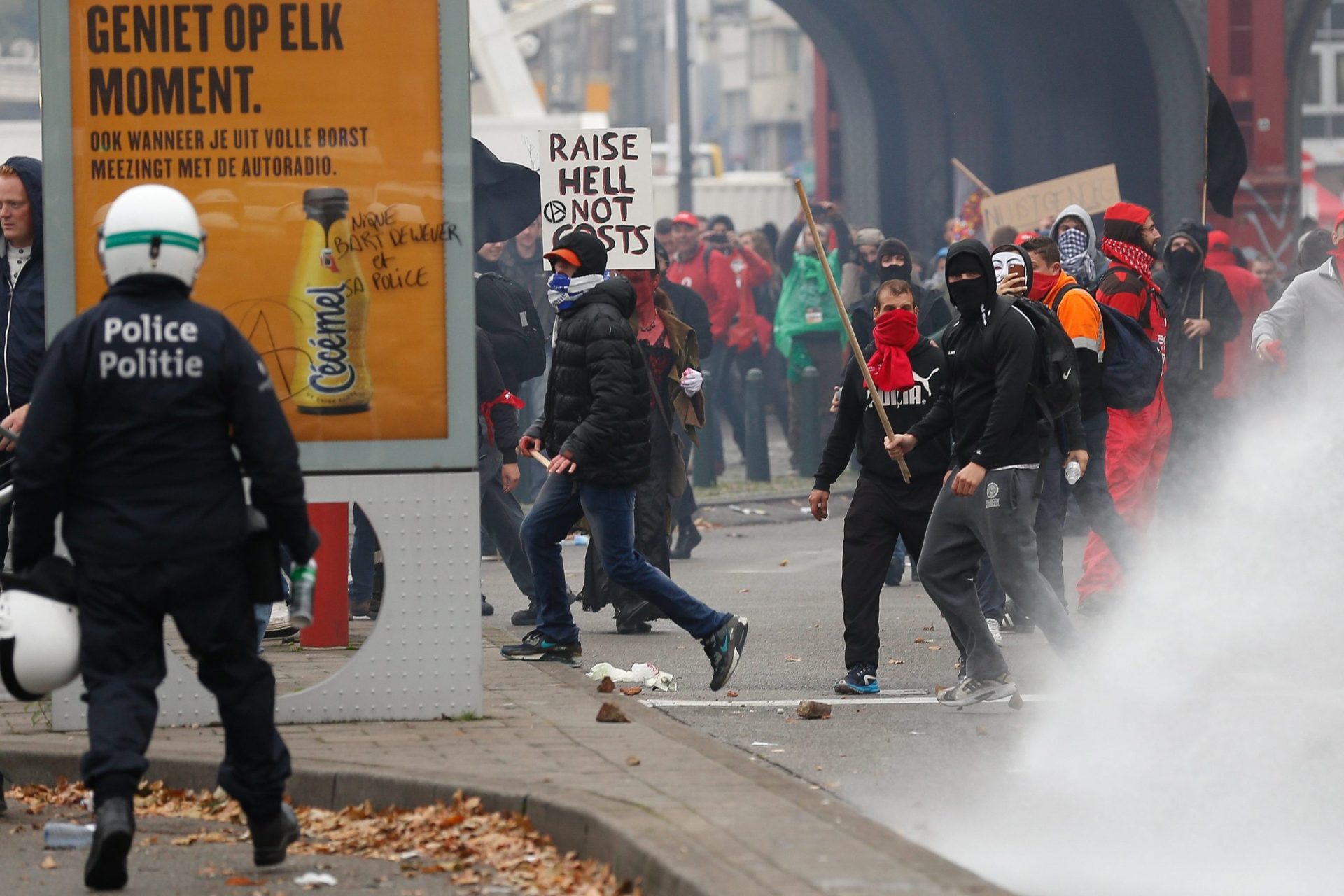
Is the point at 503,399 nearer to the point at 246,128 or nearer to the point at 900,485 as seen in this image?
the point at 900,485

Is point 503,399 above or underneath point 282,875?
above

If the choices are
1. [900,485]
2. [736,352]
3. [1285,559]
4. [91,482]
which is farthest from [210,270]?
[736,352]

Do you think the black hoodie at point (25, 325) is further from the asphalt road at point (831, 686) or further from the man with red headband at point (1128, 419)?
the man with red headband at point (1128, 419)

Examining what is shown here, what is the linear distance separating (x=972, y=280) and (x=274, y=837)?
3.67m

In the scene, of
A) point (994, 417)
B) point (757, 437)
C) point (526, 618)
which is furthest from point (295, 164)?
point (757, 437)

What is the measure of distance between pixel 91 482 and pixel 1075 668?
14.0ft

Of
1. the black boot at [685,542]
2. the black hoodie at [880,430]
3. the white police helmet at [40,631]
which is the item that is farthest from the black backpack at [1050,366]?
the black boot at [685,542]

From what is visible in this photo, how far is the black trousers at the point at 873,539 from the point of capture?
337 inches

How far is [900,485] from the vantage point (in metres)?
8.75

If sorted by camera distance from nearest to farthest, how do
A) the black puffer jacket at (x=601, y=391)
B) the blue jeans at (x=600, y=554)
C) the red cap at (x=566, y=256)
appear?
the blue jeans at (x=600, y=554) < the black puffer jacket at (x=601, y=391) < the red cap at (x=566, y=256)

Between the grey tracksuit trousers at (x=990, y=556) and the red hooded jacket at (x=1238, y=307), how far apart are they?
425 cm

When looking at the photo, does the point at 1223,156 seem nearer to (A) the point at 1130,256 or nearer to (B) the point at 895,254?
(A) the point at 1130,256

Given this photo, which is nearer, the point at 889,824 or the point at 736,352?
the point at 889,824

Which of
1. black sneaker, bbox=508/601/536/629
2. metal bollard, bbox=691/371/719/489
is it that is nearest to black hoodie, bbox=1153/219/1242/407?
black sneaker, bbox=508/601/536/629
